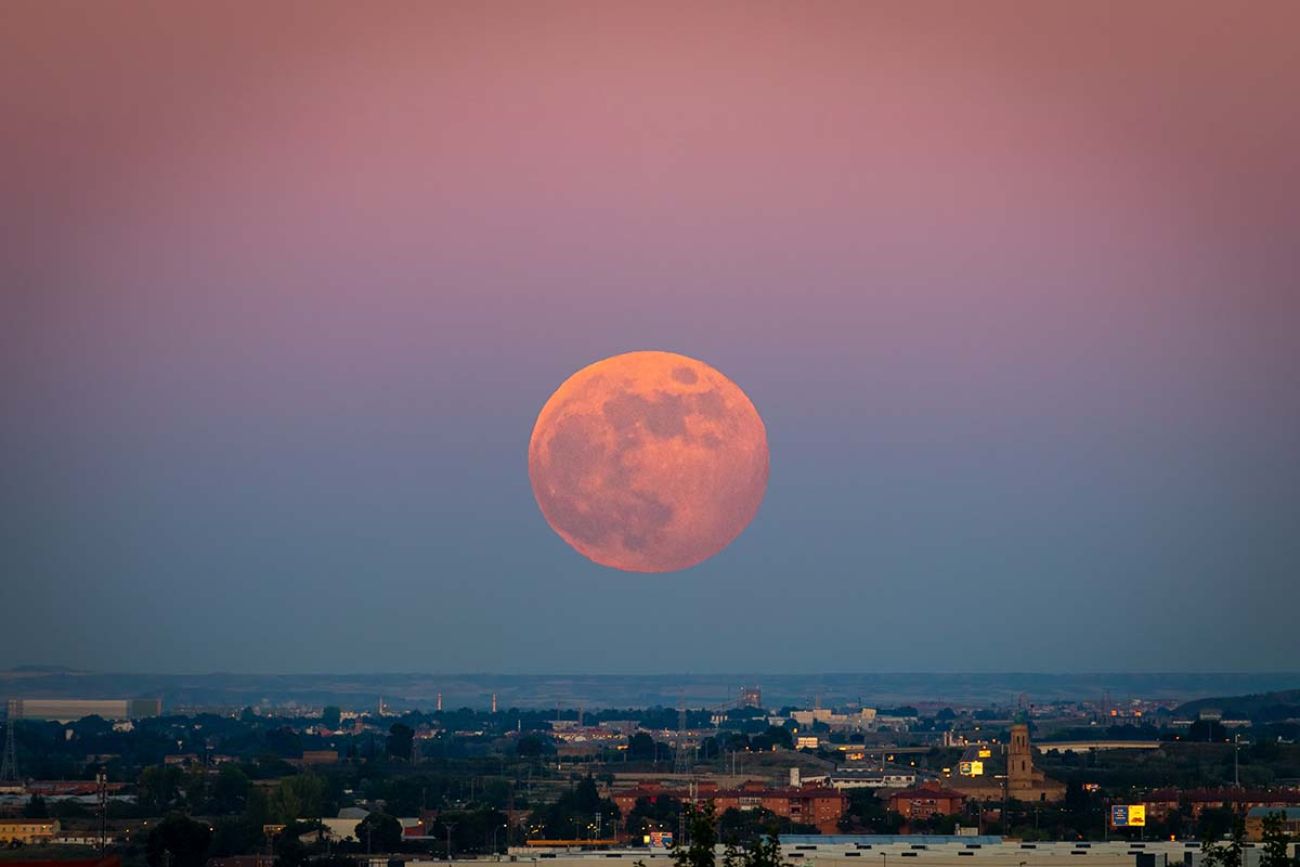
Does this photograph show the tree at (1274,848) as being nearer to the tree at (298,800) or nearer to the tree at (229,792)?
the tree at (298,800)

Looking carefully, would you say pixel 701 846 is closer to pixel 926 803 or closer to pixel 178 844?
pixel 178 844

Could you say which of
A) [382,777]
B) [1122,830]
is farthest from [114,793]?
[1122,830]

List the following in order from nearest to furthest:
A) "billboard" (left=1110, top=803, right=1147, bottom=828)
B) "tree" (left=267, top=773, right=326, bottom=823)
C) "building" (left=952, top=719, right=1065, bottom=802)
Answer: "billboard" (left=1110, top=803, right=1147, bottom=828) < "tree" (left=267, top=773, right=326, bottom=823) < "building" (left=952, top=719, right=1065, bottom=802)

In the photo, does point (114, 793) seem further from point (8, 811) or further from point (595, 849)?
point (595, 849)

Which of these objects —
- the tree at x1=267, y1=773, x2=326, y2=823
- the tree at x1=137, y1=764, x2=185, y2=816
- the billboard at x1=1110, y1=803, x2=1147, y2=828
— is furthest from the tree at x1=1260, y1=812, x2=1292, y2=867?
the tree at x1=137, y1=764, x2=185, y2=816

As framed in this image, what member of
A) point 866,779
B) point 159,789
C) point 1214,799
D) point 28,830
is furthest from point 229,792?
point 1214,799

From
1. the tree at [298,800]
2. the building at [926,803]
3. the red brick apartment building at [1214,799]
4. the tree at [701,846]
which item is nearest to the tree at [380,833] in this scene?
the tree at [298,800]

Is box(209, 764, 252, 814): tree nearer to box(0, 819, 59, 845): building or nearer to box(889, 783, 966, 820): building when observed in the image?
box(0, 819, 59, 845): building

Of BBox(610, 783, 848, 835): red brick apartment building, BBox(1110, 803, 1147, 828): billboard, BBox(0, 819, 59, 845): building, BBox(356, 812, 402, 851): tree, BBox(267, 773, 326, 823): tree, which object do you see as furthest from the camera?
BBox(267, 773, 326, 823): tree
